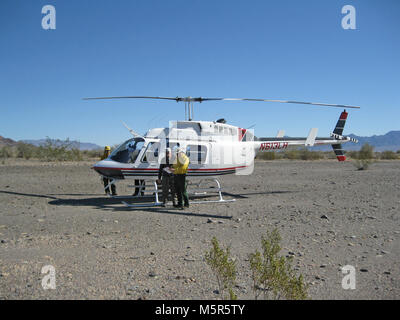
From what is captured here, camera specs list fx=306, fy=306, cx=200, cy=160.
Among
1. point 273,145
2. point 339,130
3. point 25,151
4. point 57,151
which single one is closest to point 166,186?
point 273,145

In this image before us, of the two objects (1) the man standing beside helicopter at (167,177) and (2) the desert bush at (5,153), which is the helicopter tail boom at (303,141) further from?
(2) the desert bush at (5,153)

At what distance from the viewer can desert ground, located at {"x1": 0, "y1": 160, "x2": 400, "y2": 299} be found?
395 cm

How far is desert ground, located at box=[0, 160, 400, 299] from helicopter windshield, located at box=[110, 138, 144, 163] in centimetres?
156

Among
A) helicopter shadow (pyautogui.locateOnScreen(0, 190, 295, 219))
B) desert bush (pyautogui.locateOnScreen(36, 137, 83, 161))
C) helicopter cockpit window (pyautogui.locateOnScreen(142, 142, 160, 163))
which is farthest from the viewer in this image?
desert bush (pyautogui.locateOnScreen(36, 137, 83, 161))

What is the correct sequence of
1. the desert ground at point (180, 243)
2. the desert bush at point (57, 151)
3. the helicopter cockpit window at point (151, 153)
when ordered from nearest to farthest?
1. the desert ground at point (180, 243)
2. the helicopter cockpit window at point (151, 153)
3. the desert bush at point (57, 151)

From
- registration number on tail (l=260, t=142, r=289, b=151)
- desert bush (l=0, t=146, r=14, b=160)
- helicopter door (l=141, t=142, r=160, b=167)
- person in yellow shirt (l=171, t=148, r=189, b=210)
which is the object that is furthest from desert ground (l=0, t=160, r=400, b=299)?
desert bush (l=0, t=146, r=14, b=160)

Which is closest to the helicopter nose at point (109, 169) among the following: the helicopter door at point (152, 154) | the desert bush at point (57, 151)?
the helicopter door at point (152, 154)

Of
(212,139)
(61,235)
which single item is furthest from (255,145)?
(61,235)

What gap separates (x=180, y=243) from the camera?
5848 mm

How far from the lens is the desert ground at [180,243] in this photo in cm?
395

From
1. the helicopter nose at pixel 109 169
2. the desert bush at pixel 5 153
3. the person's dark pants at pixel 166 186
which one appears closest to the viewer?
the person's dark pants at pixel 166 186

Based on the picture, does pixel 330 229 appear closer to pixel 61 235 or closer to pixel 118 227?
pixel 118 227

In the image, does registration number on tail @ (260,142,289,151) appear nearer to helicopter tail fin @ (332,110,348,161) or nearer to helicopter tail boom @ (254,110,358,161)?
helicopter tail boom @ (254,110,358,161)
